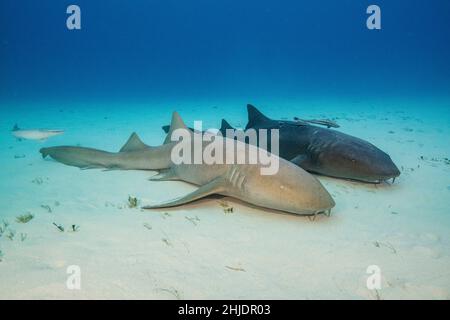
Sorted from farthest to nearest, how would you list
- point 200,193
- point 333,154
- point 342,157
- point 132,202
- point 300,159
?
1. point 300,159
2. point 333,154
3. point 342,157
4. point 132,202
5. point 200,193

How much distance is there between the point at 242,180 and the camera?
4.78 meters

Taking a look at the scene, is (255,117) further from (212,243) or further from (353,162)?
(212,243)

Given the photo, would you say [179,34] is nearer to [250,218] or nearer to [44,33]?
[44,33]

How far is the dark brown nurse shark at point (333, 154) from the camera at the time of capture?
5684 millimetres

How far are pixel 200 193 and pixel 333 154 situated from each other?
285cm

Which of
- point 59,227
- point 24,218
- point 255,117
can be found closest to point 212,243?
point 59,227

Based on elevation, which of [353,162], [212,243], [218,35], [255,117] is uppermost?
[218,35]

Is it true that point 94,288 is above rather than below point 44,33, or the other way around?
below

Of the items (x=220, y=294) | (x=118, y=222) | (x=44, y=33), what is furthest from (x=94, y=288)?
(x=44, y=33)

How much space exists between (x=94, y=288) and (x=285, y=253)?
2016 millimetres

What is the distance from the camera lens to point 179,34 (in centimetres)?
17112

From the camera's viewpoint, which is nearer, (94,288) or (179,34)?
(94,288)

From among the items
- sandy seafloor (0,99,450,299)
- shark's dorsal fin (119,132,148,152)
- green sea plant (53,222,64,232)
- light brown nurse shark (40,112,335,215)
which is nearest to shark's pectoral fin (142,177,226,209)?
light brown nurse shark (40,112,335,215)
